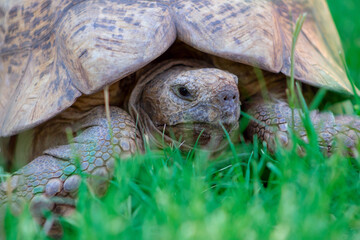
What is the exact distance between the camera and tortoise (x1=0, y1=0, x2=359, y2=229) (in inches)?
90.8

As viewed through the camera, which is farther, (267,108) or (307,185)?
(267,108)

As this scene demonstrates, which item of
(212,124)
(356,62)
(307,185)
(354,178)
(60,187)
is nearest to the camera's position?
Answer: (307,185)

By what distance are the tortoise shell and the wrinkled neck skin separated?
0.19 metres

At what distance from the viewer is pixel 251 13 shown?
101 inches

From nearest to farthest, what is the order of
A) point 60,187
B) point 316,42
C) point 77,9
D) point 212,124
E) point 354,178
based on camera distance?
point 354,178 < point 60,187 < point 212,124 < point 77,9 < point 316,42

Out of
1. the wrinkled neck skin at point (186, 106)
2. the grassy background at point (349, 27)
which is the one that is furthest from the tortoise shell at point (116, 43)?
the grassy background at point (349, 27)

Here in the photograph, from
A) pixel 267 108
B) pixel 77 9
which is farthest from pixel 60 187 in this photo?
pixel 267 108

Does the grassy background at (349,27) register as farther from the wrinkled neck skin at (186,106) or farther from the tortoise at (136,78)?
the wrinkled neck skin at (186,106)

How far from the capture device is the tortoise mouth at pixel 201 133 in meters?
2.38

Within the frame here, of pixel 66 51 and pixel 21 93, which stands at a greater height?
pixel 66 51

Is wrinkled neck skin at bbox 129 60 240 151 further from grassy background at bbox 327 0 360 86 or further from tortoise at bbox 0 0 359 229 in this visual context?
grassy background at bbox 327 0 360 86

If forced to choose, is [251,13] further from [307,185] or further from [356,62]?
[356,62]

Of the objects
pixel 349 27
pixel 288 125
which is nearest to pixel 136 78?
pixel 288 125

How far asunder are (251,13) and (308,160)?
0.93 metres
